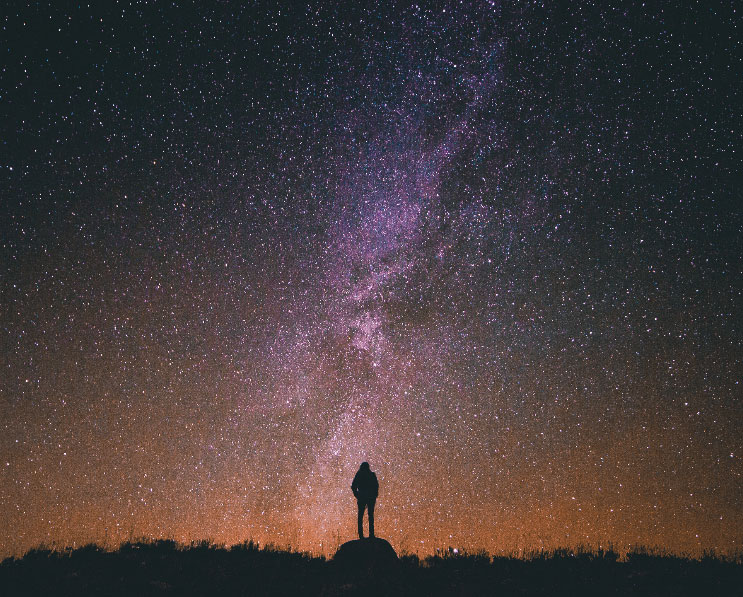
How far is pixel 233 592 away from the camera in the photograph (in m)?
7.05

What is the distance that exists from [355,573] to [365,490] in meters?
1.54

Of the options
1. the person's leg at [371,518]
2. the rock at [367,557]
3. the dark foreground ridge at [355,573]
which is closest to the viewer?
the dark foreground ridge at [355,573]

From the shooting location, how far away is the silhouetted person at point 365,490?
29.5 feet

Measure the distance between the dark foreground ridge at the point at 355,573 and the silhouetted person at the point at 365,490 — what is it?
1.43ft

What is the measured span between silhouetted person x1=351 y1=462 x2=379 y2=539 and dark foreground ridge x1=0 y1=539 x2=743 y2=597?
0.44 meters

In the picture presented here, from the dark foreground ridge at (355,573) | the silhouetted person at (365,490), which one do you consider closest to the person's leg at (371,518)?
the silhouetted person at (365,490)

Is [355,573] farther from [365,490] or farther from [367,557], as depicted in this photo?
[365,490]

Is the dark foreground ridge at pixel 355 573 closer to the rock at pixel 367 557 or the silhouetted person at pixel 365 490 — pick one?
the rock at pixel 367 557

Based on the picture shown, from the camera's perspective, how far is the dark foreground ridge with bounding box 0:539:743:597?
7082mm

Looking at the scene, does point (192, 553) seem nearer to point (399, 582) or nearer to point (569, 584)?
point (399, 582)

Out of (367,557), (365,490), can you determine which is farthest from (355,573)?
(365,490)

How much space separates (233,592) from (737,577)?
7.91 m

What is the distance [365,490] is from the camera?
8.98m

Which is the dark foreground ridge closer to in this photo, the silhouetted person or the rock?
the rock
